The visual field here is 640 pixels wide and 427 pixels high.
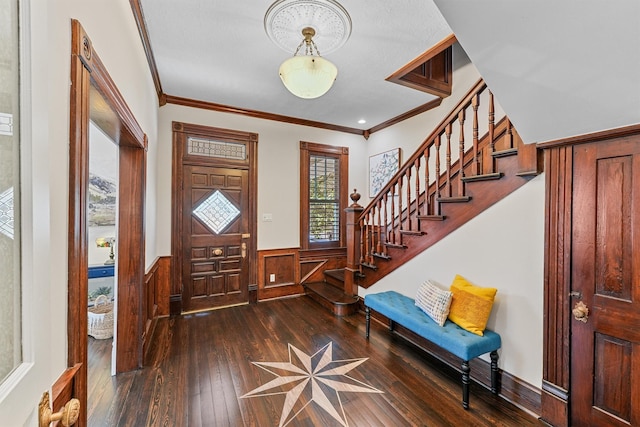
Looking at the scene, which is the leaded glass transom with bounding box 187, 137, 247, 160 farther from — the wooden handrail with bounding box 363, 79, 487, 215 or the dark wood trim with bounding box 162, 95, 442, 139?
the wooden handrail with bounding box 363, 79, 487, 215

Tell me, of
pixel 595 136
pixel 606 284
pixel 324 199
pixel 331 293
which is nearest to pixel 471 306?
pixel 606 284

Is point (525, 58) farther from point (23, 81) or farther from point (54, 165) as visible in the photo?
point (54, 165)

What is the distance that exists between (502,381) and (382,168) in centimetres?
346

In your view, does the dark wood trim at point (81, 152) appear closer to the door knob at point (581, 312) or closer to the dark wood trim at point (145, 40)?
the dark wood trim at point (145, 40)

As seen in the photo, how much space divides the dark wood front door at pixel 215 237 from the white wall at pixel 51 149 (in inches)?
80.7

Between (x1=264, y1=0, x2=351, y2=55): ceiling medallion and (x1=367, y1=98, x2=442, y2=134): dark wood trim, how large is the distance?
2001mm

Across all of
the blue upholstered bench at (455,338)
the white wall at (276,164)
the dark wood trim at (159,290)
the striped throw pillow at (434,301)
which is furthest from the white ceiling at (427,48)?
the dark wood trim at (159,290)

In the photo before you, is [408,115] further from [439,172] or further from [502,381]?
[502,381]

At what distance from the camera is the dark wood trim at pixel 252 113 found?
3.78 meters

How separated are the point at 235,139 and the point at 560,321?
405 cm

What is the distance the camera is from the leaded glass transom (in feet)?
12.7

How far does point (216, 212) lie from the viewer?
3.99m

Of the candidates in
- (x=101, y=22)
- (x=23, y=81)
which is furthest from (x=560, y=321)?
(x=101, y=22)

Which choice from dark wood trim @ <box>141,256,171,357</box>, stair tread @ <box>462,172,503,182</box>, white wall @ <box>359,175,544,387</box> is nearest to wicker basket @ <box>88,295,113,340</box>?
dark wood trim @ <box>141,256,171,357</box>
